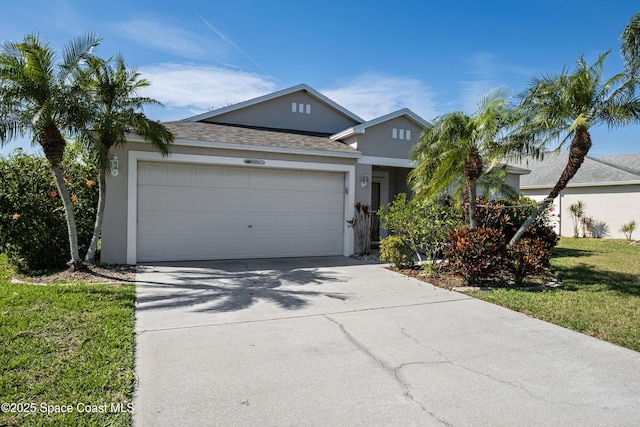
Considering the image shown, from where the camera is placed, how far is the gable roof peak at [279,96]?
13.4 metres

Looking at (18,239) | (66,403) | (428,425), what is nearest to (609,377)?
(428,425)

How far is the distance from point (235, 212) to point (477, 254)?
6.21 meters

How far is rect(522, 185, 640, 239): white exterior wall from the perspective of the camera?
18.2 m

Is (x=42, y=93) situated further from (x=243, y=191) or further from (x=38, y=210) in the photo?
(x=243, y=191)

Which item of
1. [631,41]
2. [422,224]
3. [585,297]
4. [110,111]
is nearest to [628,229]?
[631,41]

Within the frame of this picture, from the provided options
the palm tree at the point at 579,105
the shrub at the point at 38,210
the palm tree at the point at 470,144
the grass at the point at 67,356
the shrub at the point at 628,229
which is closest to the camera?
the grass at the point at 67,356

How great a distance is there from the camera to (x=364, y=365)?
390cm

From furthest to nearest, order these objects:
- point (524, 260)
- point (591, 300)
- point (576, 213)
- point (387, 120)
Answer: point (576, 213) < point (387, 120) < point (524, 260) < point (591, 300)

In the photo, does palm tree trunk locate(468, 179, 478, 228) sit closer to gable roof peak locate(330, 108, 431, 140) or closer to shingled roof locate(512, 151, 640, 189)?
gable roof peak locate(330, 108, 431, 140)

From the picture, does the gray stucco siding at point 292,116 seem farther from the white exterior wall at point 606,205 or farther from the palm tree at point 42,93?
the white exterior wall at point 606,205

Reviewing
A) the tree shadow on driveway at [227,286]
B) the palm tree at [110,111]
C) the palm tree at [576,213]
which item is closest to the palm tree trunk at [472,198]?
the tree shadow on driveway at [227,286]

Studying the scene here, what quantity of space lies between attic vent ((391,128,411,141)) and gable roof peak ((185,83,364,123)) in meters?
3.52

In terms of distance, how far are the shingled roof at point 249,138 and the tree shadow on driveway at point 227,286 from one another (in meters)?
3.26

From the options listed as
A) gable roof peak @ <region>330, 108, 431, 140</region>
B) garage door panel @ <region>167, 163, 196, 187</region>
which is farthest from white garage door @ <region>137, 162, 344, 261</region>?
gable roof peak @ <region>330, 108, 431, 140</region>
